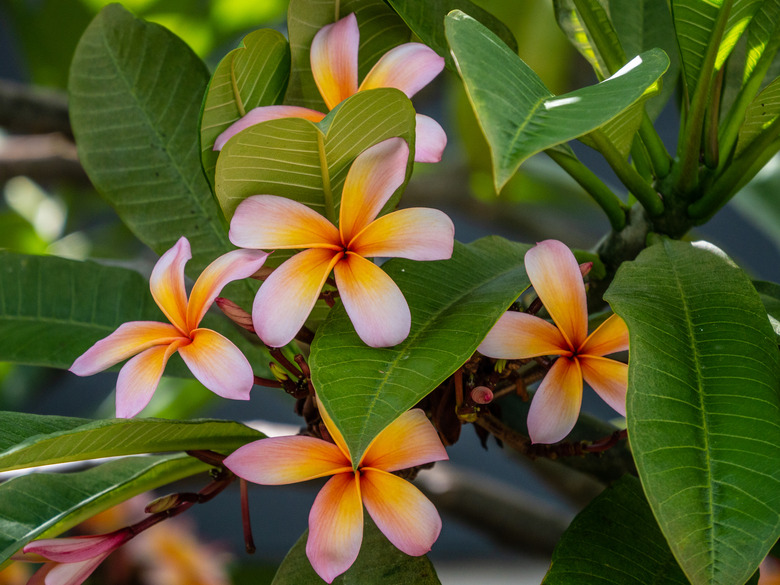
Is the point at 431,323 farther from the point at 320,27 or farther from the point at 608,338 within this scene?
the point at 320,27

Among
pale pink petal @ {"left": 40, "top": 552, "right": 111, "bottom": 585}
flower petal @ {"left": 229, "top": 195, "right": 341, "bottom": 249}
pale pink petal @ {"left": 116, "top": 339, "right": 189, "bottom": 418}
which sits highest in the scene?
flower petal @ {"left": 229, "top": 195, "right": 341, "bottom": 249}

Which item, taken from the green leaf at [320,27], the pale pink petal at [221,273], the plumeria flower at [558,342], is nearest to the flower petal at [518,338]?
the plumeria flower at [558,342]

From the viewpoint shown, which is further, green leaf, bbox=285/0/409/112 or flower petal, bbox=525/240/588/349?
green leaf, bbox=285/0/409/112

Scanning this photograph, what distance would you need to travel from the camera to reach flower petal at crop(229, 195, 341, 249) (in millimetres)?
295

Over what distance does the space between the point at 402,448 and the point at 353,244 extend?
88 mm

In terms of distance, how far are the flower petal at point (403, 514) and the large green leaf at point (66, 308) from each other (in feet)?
0.64

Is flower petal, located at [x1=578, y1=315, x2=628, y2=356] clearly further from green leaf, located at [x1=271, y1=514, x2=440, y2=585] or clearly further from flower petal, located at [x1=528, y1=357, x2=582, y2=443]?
green leaf, located at [x1=271, y1=514, x2=440, y2=585]

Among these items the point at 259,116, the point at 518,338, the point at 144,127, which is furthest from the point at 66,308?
the point at 518,338

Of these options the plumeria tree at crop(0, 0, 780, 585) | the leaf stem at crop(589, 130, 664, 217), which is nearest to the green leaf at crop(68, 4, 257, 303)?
the plumeria tree at crop(0, 0, 780, 585)

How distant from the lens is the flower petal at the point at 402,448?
31 cm

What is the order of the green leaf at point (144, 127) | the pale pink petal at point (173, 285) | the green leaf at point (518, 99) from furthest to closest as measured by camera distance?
the green leaf at point (144, 127), the pale pink petal at point (173, 285), the green leaf at point (518, 99)

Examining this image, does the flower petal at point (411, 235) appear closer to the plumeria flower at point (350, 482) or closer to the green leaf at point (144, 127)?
the plumeria flower at point (350, 482)

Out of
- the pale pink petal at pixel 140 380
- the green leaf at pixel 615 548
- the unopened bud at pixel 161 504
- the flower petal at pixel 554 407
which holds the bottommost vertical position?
the unopened bud at pixel 161 504

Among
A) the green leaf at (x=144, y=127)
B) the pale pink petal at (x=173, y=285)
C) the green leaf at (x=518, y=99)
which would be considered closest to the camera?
the green leaf at (x=518, y=99)
